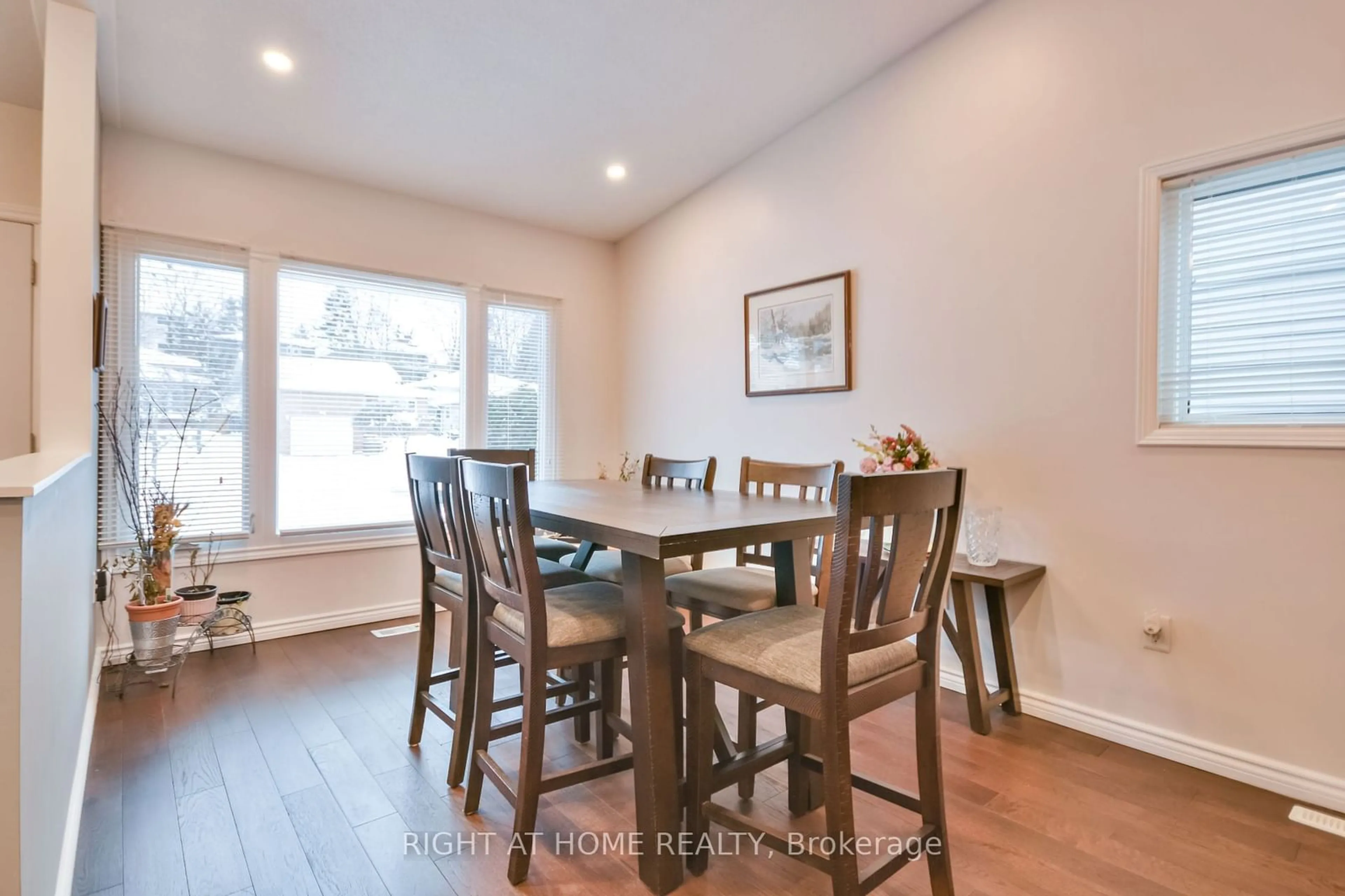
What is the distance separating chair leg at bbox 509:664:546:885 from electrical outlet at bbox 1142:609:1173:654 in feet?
7.21

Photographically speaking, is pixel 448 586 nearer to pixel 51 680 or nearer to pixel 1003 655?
pixel 51 680

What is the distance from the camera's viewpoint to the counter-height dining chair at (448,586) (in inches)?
75.0

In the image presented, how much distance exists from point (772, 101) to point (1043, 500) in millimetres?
2398

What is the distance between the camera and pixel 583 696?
2.36 meters

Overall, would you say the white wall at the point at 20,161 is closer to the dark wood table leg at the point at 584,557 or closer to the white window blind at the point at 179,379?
the white window blind at the point at 179,379

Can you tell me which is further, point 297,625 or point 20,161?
point 297,625

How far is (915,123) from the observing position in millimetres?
3016

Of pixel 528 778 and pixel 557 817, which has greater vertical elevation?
pixel 528 778

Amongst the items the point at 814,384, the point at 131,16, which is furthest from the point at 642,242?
the point at 131,16

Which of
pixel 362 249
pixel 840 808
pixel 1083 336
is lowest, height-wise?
pixel 840 808

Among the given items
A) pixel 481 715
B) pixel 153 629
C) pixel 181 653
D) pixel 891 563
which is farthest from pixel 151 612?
pixel 891 563

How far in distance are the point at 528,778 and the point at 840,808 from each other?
0.77m

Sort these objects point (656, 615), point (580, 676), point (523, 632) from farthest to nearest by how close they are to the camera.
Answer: point (580, 676), point (523, 632), point (656, 615)

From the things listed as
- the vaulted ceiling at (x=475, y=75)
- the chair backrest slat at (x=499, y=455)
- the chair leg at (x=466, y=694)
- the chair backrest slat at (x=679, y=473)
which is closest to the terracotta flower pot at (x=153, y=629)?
the chair backrest slat at (x=499, y=455)
